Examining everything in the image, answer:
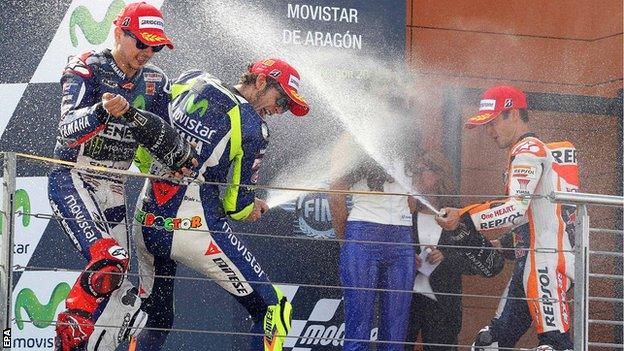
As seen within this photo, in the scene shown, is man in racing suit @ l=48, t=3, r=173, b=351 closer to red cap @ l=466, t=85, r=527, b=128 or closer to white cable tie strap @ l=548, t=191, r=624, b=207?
white cable tie strap @ l=548, t=191, r=624, b=207

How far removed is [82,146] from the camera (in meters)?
6.66

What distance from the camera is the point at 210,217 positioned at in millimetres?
7094

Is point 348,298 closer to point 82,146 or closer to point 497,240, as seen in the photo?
point 497,240

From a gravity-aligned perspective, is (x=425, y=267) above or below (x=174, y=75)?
below

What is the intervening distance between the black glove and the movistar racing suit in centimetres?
233

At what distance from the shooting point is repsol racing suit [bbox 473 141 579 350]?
27.6 feet

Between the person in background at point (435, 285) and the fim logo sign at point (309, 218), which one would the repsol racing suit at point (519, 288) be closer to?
the person in background at point (435, 285)

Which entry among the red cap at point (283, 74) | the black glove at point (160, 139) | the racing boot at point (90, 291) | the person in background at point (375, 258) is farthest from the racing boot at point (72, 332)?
the person in background at point (375, 258)

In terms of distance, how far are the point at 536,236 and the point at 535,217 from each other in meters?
0.12

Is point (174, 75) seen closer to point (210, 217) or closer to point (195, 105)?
point (195, 105)

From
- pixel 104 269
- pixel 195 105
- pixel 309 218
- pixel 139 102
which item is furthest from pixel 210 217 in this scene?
pixel 309 218

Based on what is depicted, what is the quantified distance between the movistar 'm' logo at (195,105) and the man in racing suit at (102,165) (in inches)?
9.2

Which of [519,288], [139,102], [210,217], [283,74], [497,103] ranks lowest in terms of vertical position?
[519,288]

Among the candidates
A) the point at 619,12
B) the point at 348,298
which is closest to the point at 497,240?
the point at 348,298
